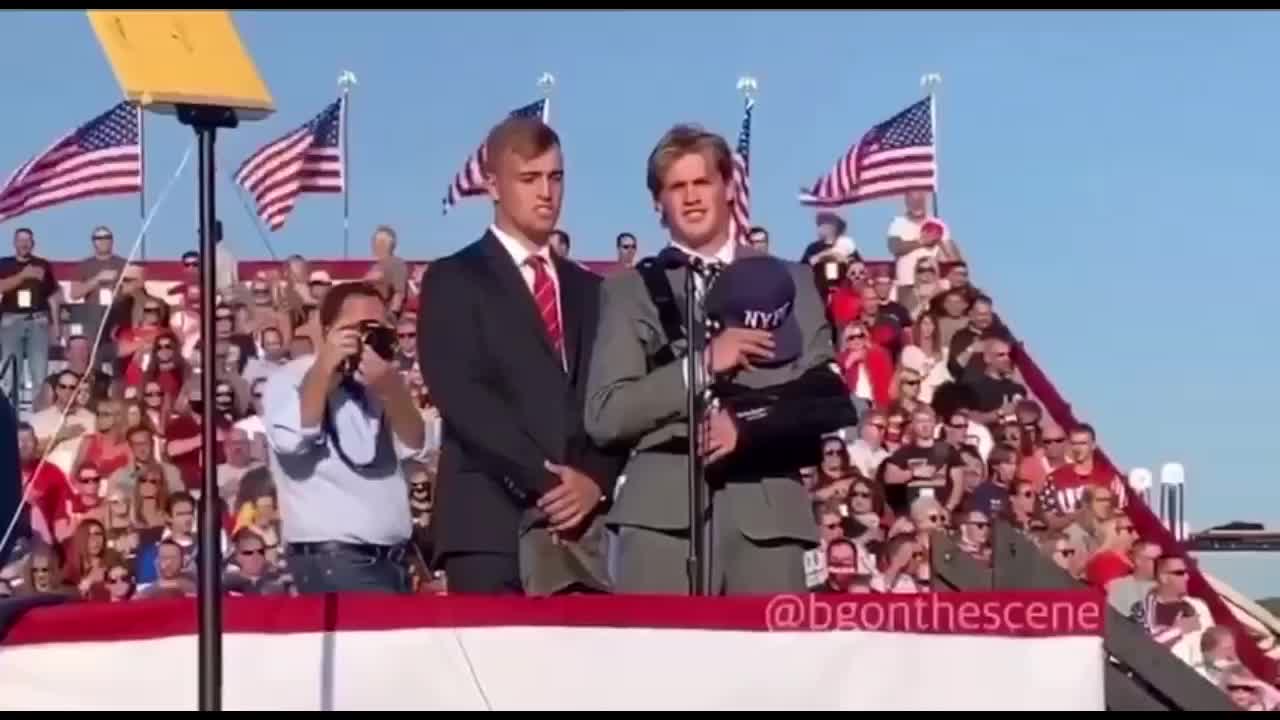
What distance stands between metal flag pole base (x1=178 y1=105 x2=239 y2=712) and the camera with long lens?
3.50 ft

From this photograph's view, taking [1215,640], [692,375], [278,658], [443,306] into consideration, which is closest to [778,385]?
[692,375]

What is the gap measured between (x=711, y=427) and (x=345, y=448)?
1.17 m

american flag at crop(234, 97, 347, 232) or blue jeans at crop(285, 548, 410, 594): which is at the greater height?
american flag at crop(234, 97, 347, 232)

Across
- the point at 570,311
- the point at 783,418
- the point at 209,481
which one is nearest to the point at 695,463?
the point at 783,418

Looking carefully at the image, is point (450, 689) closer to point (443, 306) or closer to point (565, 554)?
point (565, 554)

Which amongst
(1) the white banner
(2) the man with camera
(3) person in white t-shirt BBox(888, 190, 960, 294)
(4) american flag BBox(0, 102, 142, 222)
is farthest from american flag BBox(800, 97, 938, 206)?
(1) the white banner

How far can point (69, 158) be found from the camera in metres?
18.5

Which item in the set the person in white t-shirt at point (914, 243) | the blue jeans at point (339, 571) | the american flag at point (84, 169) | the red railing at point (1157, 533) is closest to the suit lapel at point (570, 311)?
the blue jeans at point (339, 571)

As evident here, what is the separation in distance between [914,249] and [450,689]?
1055 cm

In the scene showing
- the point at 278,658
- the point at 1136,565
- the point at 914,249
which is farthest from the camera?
the point at 914,249

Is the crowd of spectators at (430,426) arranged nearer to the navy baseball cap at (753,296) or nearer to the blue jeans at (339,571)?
the blue jeans at (339,571)

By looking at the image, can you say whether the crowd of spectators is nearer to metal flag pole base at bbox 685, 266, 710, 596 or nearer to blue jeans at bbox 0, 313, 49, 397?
blue jeans at bbox 0, 313, 49, 397

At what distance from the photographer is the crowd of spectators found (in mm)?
11070

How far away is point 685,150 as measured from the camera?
689 centimetres
